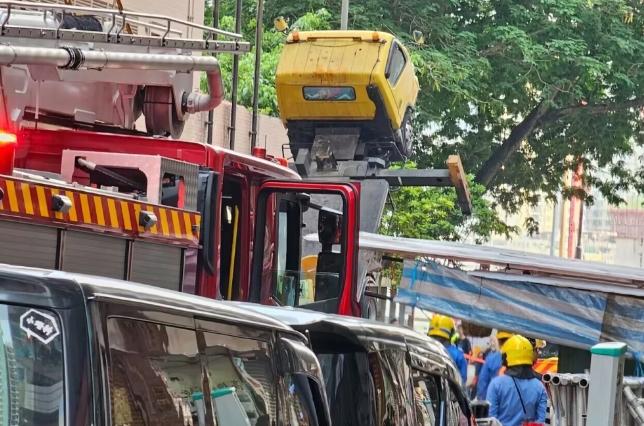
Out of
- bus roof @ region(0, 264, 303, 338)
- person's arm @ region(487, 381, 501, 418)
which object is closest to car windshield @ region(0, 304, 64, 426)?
bus roof @ region(0, 264, 303, 338)

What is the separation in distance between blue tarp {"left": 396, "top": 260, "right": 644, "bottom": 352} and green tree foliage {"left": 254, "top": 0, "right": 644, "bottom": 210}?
12.1m

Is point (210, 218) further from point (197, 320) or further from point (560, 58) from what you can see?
point (560, 58)

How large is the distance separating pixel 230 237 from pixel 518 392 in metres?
2.73

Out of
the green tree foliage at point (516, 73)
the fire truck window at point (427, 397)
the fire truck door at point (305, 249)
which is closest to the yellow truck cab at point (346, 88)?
the fire truck door at point (305, 249)

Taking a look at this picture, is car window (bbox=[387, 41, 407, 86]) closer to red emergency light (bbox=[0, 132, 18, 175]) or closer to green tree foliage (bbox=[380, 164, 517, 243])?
red emergency light (bbox=[0, 132, 18, 175])

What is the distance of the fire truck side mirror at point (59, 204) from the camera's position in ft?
21.3

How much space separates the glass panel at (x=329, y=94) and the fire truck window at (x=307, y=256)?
157 inches

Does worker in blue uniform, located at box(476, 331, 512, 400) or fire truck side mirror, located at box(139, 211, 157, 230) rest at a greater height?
fire truck side mirror, located at box(139, 211, 157, 230)

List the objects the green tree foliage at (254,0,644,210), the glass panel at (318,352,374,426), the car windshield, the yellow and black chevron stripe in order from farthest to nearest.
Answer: the green tree foliage at (254,0,644,210)
the yellow and black chevron stripe
the glass panel at (318,352,374,426)
the car windshield

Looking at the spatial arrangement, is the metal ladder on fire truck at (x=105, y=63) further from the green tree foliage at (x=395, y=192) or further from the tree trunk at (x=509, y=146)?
the tree trunk at (x=509, y=146)

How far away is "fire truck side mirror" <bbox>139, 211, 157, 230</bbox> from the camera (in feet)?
23.8

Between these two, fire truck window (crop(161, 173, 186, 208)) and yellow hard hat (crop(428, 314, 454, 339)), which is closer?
fire truck window (crop(161, 173, 186, 208))

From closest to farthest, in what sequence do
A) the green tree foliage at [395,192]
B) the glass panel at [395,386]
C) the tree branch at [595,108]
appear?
the glass panel at [395,386], the green tree foliage at [395,192], the tree branch at [595,108]

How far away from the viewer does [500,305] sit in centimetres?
1225
